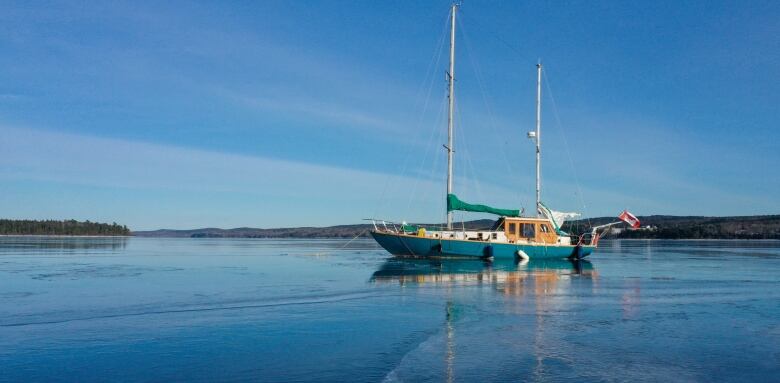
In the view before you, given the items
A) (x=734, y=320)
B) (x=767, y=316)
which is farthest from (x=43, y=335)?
(x=767, y=316)

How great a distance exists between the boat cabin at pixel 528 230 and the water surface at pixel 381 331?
688 inches

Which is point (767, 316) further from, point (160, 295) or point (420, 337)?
point (160, 295)

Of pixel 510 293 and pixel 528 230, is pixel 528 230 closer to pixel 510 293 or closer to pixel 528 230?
pixel 528 230

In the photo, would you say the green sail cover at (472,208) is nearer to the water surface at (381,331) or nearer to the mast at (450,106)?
the mast at (450,106)

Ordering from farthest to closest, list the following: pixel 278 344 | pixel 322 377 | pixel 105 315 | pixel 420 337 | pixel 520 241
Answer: pixel 520 241, pixel 105 315, pixel 420 337, pixel 278 344, pixel 322 377

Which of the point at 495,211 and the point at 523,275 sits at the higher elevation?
the point at 495,211

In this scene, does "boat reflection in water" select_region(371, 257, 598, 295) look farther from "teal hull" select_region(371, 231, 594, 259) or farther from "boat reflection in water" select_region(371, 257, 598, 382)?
"teal hull" select_region(371, 231, 594, 259)

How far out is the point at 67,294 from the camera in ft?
72.3

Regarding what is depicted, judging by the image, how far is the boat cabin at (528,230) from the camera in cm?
4569

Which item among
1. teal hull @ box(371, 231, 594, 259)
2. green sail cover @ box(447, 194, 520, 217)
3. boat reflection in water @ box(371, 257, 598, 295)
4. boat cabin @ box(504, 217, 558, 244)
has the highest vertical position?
green sail cover @ box(447, 194, 520, 217)

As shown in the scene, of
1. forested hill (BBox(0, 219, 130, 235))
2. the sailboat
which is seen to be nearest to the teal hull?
the sailboat

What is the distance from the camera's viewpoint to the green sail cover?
46.0 meters

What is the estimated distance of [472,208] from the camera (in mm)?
46438

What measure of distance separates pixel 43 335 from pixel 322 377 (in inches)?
311
